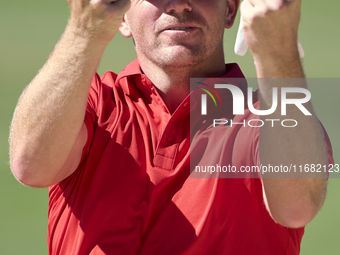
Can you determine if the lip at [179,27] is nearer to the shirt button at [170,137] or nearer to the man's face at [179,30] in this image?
the man's face at [179,30]

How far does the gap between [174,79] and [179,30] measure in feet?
0.37

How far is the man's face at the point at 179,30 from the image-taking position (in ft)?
3.89

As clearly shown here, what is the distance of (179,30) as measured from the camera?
1.19 meters

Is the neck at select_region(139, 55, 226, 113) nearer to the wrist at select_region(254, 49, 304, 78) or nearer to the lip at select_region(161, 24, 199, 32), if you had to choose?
the lip at select_region(161, 24, 199, 32)

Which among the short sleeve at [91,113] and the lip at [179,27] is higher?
the lip at [179,27]

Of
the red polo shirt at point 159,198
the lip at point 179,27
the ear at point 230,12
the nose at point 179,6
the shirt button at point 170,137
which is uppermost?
the ear at point 230,12

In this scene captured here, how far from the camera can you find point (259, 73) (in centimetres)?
93

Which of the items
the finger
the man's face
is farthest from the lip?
the finger

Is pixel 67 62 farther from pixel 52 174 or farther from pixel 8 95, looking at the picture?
pixel 8 95

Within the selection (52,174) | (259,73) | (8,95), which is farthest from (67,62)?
(8,95)

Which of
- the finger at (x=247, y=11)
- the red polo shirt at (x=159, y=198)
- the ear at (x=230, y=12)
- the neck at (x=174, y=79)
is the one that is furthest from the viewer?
the ear at (x=230, y=12)

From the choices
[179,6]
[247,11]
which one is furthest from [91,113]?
[247,11]

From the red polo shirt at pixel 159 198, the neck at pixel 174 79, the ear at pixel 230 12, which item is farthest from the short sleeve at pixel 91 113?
the ear at pixel 230 12

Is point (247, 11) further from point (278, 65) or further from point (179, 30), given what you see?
point (179, 30)
